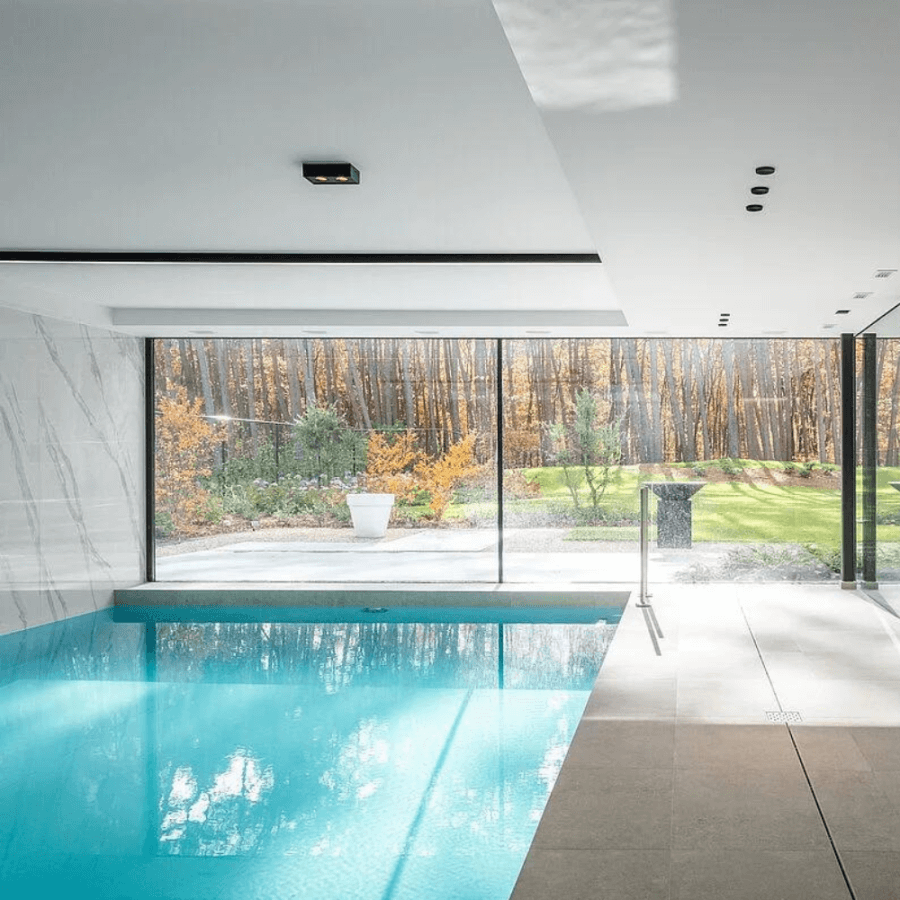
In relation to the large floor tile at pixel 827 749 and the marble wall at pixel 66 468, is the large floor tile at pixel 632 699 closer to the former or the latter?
the large floor tile at pixel 827 749

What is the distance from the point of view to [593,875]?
3158mm

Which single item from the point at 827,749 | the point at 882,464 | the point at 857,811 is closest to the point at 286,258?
the point at 827,749

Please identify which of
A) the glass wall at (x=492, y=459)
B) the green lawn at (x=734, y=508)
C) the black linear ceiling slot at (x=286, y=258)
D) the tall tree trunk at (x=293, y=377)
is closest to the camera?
the black linear ceiling slot at (x=286, y=258)

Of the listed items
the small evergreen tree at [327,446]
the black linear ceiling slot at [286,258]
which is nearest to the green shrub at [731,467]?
the small evergreen tree at [327,446]

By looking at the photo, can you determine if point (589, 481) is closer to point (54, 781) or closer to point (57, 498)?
point (57, 498)

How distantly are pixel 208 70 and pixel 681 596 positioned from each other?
22.1 ft

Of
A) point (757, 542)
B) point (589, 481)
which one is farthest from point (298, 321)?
point (757, 542)

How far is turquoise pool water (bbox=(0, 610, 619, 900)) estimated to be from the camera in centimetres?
376

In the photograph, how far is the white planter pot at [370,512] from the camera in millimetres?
10758

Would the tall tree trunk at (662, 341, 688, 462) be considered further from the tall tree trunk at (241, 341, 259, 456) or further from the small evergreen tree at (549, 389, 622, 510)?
the tall tree trunk at (241, 341, 259, 456)

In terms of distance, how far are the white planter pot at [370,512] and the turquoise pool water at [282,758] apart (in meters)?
2.17

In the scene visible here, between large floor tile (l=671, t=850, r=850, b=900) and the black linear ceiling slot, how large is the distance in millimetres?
4321

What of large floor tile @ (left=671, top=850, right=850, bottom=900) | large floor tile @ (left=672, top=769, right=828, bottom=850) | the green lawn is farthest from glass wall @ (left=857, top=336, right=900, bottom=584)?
large floor tile @ (left=671, top=850, right=850, bottom=900)

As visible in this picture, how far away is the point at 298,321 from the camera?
364 inches
